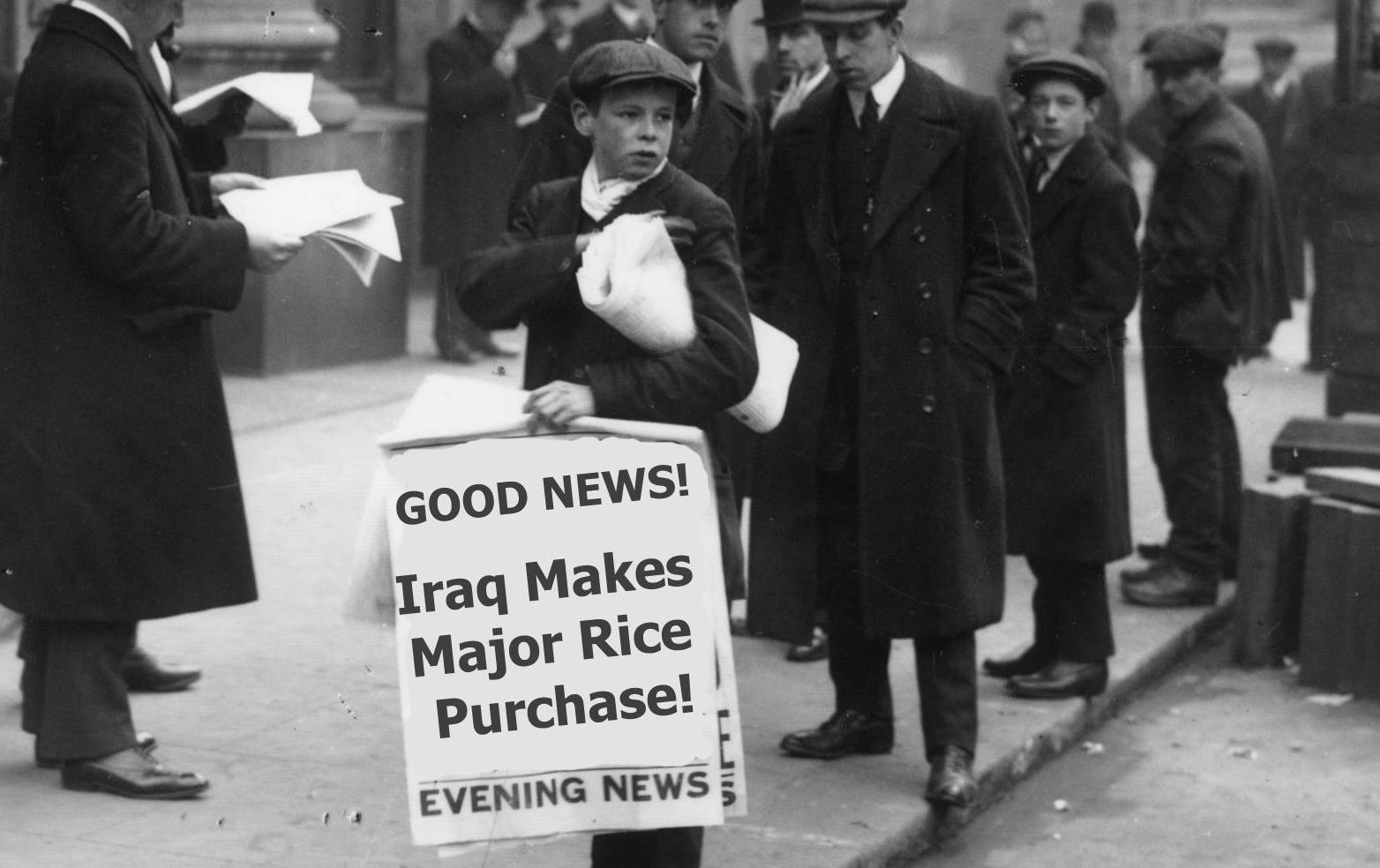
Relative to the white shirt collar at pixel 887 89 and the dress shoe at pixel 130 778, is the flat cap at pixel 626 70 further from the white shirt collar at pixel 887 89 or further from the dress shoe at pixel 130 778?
the dress shoe at pixel 130 778

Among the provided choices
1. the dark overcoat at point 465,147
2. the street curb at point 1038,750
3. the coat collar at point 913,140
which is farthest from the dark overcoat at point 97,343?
the dark overcoat at point 465,147

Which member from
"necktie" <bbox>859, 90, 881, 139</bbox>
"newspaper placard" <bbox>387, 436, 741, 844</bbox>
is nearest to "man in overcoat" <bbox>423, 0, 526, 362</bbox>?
"necktie" <bbox>859, 90, 881, 139</bbox>

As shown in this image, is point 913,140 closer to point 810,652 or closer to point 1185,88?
point 810,652

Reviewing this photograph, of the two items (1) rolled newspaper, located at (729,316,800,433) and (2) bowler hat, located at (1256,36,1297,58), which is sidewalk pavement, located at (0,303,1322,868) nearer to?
(1) rolled newspaper, located at (729,316,800,433)

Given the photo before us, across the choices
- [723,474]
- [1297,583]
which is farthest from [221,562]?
[1297,583]

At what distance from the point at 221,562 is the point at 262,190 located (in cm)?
82

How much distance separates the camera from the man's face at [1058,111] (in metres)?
6.47

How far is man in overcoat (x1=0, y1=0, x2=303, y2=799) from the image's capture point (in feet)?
15.7

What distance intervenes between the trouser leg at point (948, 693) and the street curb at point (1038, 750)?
0.57 ft

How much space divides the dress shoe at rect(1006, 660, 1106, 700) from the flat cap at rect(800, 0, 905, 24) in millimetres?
2130

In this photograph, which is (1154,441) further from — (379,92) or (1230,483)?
(379,92)

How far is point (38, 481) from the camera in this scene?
4.90m

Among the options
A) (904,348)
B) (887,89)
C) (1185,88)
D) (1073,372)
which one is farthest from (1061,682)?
(1185,88)

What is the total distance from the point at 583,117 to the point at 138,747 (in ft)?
5.95
